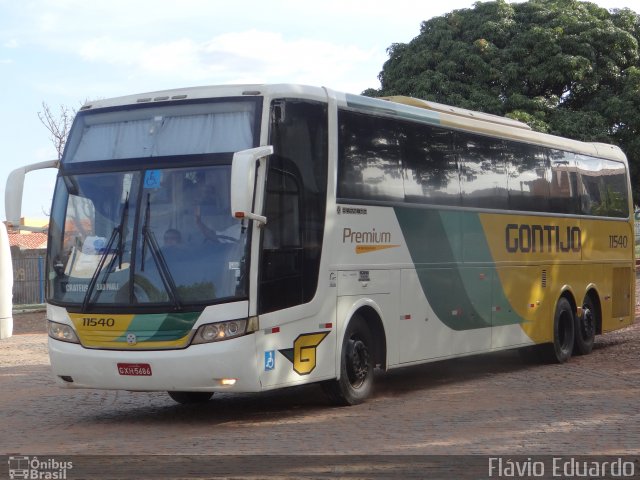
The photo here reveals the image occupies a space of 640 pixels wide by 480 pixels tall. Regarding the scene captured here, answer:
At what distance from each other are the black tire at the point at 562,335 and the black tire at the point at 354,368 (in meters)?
5.53

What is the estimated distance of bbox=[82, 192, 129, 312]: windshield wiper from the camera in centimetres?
1155

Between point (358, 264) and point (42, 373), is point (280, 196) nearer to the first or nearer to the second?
point (358, 264)

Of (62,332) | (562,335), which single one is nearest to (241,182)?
(62,332)

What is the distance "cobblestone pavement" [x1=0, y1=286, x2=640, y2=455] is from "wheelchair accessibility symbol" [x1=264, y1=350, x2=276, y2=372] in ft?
2.01

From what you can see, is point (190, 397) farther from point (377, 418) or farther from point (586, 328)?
point (586, 328)

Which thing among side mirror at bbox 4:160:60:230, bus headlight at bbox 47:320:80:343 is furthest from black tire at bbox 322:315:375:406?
side mirror at bbox 4:160:60:230

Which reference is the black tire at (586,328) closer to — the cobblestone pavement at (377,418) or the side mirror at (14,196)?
the cobblestone pavement at (377,418)

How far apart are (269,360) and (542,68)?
27.3 meters

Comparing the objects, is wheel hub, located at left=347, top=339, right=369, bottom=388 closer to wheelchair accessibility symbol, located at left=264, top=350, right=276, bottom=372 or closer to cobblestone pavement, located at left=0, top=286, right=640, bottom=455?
cobblestone pavement, located at left=0, top=286, right=640, bottom=455

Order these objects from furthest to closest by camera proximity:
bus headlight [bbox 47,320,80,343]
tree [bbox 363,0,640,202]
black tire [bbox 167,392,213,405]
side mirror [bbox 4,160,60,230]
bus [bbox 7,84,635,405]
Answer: tree [bbox 363,0,640,202], black tire [bbox 167,392,213,405], side mirror [bbox 4,160,60,230], bus headlight [bbox 47,320,80,343], bus [bbox 7,84,635,405]

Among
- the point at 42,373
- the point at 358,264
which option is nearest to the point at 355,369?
the point at 358,264

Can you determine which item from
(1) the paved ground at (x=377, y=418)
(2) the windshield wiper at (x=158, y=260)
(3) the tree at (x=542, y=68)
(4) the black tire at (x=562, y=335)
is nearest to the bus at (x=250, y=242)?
(2) the windshield wiper at (x=158, y=260)

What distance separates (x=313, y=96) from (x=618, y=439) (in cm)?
487

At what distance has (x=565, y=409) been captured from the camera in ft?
40.0
